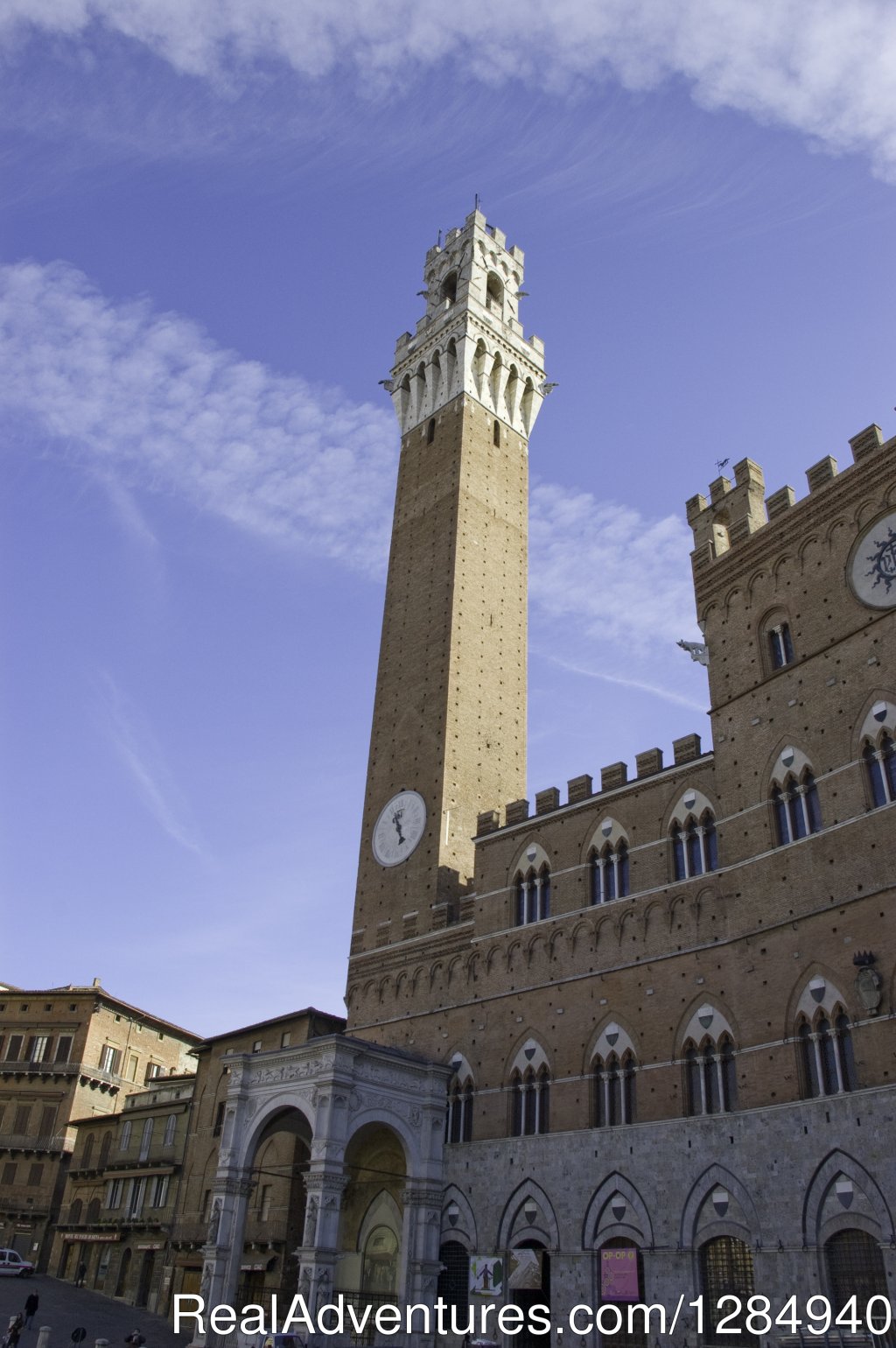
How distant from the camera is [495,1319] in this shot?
1045 inches

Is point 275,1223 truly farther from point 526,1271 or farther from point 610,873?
point 610,873

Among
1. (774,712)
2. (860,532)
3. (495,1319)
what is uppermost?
(860,532)

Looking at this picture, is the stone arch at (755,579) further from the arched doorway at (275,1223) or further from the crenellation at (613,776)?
the arched doorway at (275,1223)

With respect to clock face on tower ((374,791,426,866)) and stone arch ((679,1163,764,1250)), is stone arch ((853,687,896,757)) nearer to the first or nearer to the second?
stone arch ((679,1163,764,1250))

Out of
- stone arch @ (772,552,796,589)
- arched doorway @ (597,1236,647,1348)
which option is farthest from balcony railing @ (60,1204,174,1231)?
stone arch @ (772,552,796,589)

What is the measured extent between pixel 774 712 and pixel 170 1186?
30351mm

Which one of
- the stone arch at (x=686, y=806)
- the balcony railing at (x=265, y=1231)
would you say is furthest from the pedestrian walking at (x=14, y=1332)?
the stone arch at (x=686, y=806)

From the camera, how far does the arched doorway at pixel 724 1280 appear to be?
2189 cm

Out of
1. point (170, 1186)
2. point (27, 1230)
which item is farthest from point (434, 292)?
point (27, 1230)

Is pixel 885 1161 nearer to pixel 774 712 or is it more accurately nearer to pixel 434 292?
pixel 774 712

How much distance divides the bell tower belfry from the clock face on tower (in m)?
0.05

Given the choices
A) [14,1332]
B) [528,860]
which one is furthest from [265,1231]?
[528,860]

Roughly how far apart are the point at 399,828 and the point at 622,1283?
Answer: 1632cm

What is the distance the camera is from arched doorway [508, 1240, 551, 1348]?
85.6 feet
